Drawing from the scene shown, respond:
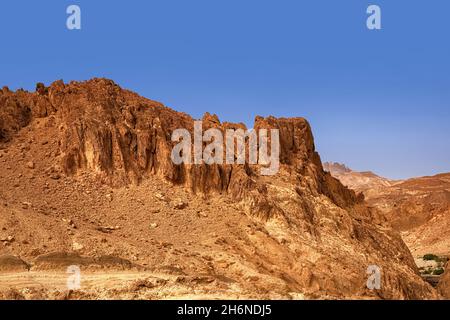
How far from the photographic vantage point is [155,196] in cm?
3172

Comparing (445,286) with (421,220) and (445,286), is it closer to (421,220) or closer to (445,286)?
(445,286)

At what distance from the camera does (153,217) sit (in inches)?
1206

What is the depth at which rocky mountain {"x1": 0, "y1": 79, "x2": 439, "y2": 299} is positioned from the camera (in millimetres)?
25812

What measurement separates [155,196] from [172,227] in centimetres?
203

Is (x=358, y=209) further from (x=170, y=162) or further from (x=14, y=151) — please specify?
(x=14, y=151)

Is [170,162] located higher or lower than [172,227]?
higher

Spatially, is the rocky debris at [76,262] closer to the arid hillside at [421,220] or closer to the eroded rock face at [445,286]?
the eroded rock face at [445,286]
